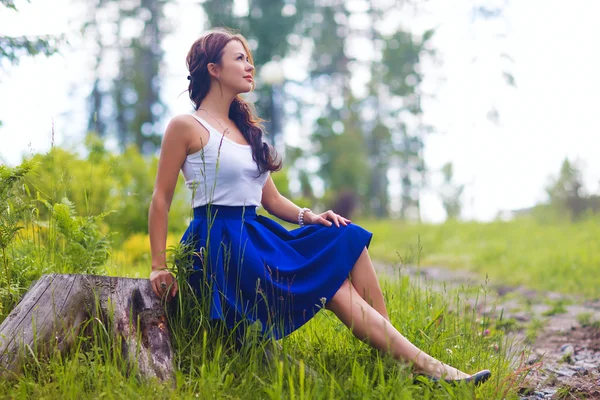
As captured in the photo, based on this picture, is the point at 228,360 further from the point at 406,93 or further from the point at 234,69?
the point at 406,93

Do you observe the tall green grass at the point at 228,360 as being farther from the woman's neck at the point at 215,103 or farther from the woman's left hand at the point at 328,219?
the woman's neck at the point at 215,103

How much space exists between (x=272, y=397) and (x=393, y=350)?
681 millimetres

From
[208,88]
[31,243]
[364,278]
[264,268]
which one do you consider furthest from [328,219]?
[31,243]

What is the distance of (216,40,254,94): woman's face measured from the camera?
3.06 m

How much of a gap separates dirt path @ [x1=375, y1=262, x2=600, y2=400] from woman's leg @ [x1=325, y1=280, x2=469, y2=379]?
535 millimetres

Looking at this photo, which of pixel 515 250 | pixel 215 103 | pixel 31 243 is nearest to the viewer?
pixel 215 103

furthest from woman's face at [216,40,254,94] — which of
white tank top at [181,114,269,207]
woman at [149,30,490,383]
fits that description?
white tank top at [181,114,269,207]

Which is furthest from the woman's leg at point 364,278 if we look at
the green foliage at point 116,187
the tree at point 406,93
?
the tree at point 406,93

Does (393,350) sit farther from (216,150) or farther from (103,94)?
(103,94)

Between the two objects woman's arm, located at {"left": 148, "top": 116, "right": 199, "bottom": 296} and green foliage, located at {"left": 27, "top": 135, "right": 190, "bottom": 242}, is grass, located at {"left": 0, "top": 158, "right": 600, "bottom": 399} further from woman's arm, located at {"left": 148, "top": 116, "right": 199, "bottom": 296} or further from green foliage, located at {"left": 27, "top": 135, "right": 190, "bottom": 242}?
green foliage, located at {"left": 27, "top": 135, "right": 190, "bottom": 242}

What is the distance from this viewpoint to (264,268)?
2770mm

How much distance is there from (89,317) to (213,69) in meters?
1.39

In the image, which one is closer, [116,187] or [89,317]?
[89,317]

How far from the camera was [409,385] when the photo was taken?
2471mm
